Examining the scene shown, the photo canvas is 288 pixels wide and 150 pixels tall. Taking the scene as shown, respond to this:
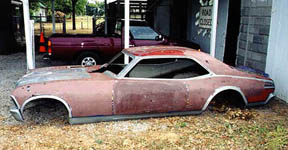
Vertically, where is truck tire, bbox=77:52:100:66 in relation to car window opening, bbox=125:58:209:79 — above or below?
below

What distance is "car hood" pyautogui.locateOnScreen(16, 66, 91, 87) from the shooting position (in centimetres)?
497

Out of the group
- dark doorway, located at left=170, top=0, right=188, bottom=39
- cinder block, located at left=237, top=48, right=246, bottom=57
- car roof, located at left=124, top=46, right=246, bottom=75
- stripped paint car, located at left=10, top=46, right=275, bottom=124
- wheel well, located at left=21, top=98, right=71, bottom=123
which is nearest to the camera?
stripped paint car, located at left=10, top=46, right=275, bottom=124

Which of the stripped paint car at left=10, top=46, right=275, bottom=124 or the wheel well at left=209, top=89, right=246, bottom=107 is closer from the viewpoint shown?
the stripped paint car at left=10, top=46, right=275, bottom=124

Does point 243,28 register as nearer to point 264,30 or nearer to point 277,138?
point 264,30

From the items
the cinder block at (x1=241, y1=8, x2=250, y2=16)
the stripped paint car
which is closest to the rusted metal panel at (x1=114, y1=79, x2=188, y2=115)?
the stripped paint car

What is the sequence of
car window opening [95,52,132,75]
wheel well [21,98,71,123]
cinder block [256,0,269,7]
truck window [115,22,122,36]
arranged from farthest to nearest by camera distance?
truck window [115,22,122,36] < cinder block [256,0,269,7] < car window opening [95,52,132,75] < wheel well [21,98,71,123]

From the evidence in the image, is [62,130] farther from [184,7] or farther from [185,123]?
[184,7]

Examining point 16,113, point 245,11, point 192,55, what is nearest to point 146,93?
point 192,55

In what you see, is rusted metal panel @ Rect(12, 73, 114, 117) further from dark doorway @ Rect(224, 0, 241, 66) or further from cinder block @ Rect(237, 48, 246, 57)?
dark doorway @ Rect(224, 0, 241, 66)

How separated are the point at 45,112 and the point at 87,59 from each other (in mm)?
3989

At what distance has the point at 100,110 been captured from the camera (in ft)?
15.9

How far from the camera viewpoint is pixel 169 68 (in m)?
5.42

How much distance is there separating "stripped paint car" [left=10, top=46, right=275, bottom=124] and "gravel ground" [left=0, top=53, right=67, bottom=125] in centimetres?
95

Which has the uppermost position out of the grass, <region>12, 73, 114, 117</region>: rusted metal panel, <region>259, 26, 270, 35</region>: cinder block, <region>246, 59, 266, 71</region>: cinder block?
<region>259, 26, 270, 35</region>: cinder block
